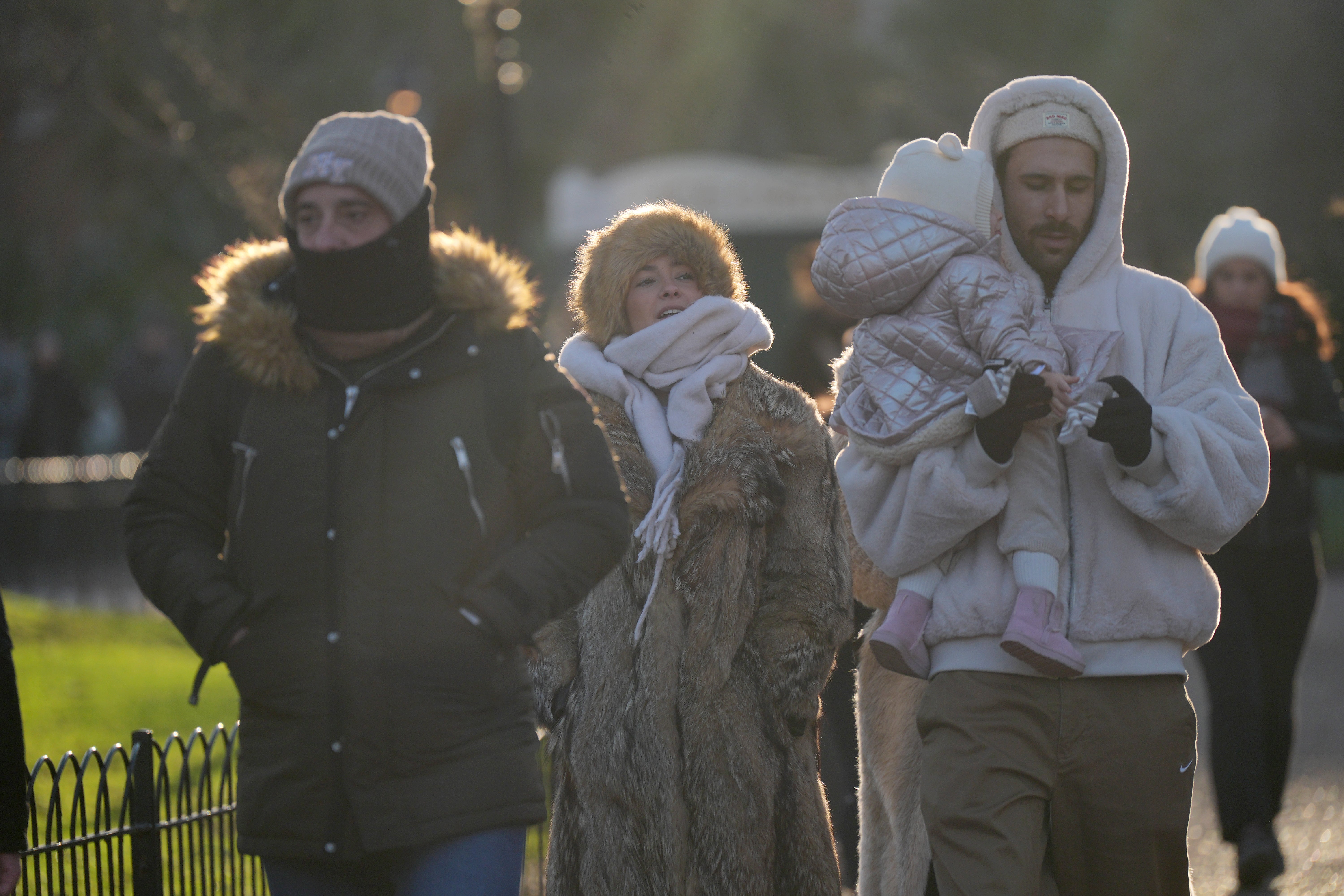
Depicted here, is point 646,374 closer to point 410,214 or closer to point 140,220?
point 410,214

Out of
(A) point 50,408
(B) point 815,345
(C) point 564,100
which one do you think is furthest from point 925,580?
(A) point 50,408

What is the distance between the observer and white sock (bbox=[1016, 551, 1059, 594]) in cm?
365

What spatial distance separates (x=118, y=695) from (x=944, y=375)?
874 cm

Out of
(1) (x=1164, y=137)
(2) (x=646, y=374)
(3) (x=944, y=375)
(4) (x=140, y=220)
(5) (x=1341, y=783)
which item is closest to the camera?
(3) (x=944, y=375)

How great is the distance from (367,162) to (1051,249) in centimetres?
154

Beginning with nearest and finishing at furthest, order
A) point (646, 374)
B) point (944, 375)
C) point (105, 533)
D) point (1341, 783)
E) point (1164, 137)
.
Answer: point (944, 375) < point (646, 374) < point (1341, 783) < point (105, 533) < point (1164, 137)

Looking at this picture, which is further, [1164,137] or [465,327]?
[1164,137]

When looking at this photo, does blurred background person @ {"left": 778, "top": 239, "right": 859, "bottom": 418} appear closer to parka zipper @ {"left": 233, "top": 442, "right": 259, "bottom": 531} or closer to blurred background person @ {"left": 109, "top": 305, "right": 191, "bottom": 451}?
parka zipper @ {"left": 233, "top": 442, "right": 259, "bottom": 531}

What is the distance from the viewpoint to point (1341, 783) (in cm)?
846

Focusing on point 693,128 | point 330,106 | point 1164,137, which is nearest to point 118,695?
point 330,106

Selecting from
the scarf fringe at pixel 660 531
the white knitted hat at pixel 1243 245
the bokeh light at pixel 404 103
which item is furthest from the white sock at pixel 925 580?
the bokeh light at pixel 404 103

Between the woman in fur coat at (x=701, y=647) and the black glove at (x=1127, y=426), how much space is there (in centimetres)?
125

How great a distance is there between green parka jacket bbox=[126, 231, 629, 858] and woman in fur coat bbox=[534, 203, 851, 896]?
931mm

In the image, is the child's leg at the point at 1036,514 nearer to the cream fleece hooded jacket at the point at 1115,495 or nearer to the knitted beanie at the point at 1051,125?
the cream fleece hooded jacket at the point at 1115,495
